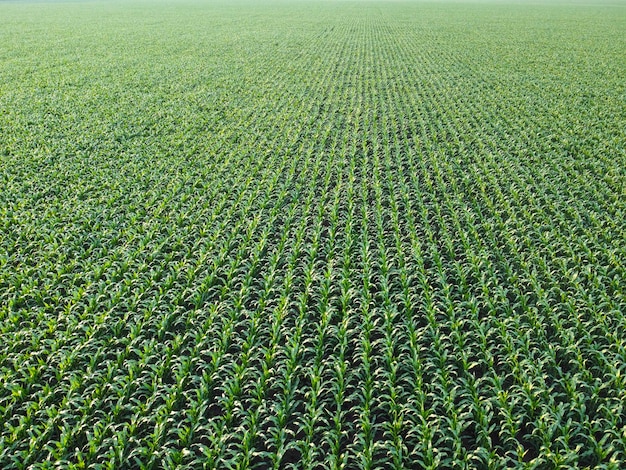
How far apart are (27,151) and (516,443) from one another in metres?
13.6

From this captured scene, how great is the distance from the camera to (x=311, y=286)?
775 cm

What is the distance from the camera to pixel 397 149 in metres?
14.0

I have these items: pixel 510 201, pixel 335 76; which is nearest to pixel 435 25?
pixel 335 76

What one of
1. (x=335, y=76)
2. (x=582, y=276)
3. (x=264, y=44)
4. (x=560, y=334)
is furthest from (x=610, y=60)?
(x=560, y=334)

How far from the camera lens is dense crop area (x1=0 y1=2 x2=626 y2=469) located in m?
5.32

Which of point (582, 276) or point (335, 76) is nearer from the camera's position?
point (582, 276)

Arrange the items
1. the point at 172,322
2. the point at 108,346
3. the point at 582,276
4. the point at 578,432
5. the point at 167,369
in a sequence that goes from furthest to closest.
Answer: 1. the point at 582,276
2. the point at 172,322
3. the point at 108,346
4. the point at 167,369
5. the point at 578,432

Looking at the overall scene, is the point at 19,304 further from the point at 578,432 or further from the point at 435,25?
the point at 435,25

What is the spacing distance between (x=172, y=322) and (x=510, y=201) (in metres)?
7.35

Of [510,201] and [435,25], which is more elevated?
[435,25]

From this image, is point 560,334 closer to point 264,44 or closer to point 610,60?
point 610,60

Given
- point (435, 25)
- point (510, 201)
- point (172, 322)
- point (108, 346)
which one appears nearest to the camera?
point (108, 346)

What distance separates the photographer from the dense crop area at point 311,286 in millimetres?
5324

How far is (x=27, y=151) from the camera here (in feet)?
44.6
